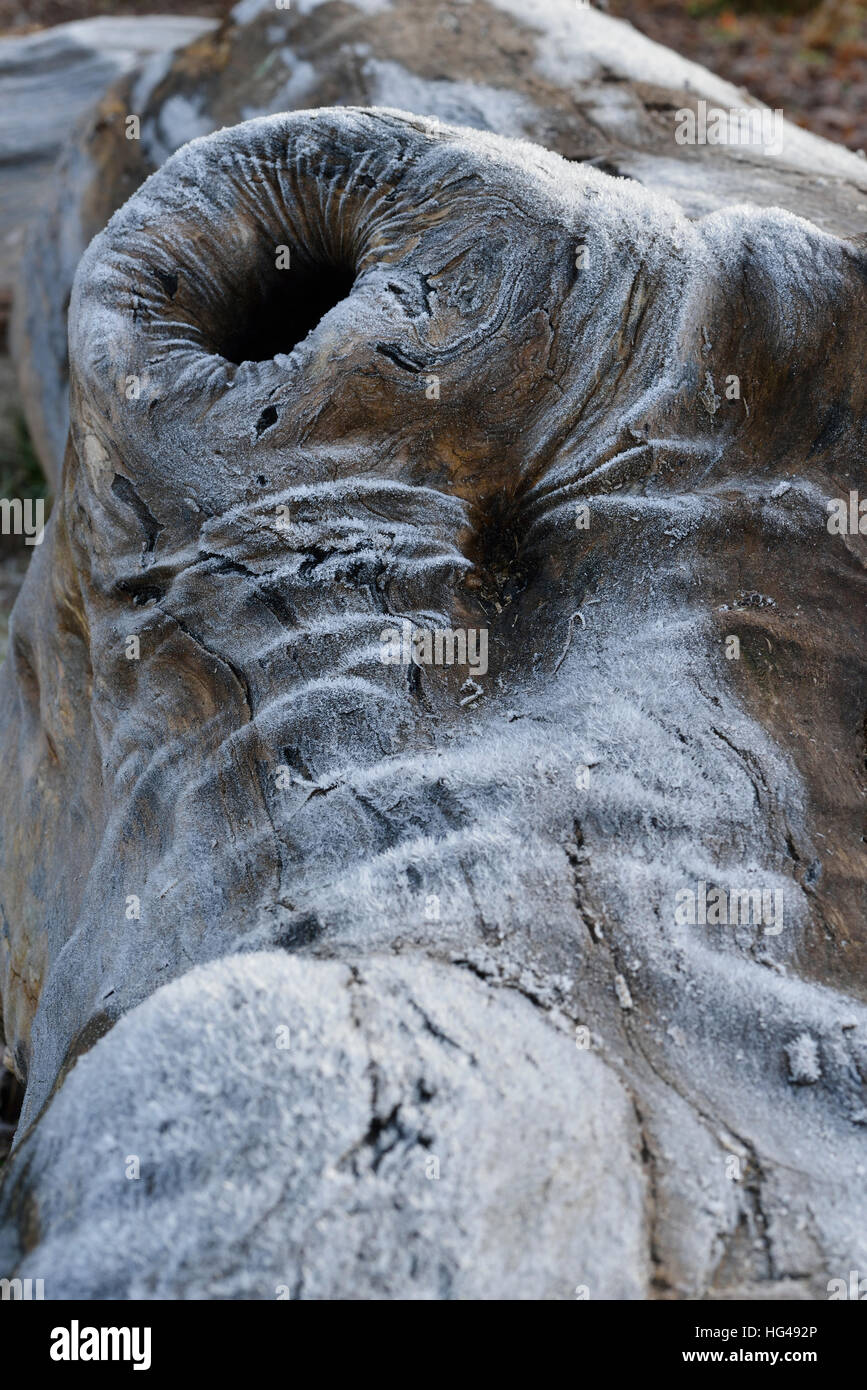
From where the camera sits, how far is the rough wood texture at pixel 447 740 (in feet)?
4.08

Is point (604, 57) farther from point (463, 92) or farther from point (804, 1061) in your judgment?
point (804, 1061)

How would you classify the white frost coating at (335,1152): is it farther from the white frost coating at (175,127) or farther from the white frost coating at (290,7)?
the white frost coating at (290,7)

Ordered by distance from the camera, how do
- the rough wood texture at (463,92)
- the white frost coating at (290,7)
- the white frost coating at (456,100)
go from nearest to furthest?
the rough wood texture at (463,92) < the white frost coating at (456,100) < the white frost coating at (290,7)

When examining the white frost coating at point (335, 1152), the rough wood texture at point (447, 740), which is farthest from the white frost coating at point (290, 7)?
the white frost coating at point (335, 1152)

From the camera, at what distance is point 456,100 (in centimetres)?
295

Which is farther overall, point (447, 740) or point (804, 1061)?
point (447, 740)

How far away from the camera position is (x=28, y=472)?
5.22 meters

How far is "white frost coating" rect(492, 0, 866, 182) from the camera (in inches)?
120

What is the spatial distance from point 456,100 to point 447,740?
1.99 metres

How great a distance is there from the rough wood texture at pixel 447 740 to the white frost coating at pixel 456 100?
86 cm

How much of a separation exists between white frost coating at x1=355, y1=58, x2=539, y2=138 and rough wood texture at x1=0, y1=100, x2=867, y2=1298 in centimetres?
86

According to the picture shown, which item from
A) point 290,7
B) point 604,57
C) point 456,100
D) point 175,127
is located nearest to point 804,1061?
point 456,100

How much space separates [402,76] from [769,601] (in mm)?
1965
